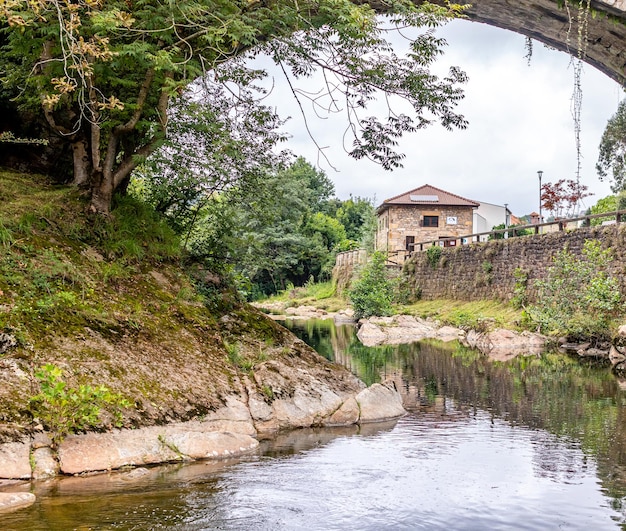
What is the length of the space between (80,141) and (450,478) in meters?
6.30

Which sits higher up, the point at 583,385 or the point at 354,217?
the point at 354,217

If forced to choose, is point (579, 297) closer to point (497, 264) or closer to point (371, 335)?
point (371, 335)

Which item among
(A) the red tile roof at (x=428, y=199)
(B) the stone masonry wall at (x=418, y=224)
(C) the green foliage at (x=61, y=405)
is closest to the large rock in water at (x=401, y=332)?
(C) the green foliage at (x=61, y=405)

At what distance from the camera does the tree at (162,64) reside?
23.7 feet

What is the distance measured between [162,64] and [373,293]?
23.9m

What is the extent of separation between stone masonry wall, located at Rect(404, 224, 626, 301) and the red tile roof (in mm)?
12747

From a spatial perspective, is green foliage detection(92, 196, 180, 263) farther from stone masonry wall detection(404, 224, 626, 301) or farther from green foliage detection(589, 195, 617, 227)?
green foliage detection(589, 195, 617, 227)

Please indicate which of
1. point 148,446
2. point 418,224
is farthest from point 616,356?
point 418,224

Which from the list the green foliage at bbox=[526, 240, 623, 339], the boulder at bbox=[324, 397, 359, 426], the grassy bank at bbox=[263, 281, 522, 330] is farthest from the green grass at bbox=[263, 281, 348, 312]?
the boulder at bbox=[324, 397, 359, 426]

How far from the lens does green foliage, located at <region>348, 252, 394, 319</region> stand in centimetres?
3030

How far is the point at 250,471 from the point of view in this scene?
640cm

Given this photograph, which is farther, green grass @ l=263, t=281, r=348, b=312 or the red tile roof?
the red tile roof

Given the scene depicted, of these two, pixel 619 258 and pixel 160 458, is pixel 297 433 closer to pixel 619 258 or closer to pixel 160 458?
pixel 160 458

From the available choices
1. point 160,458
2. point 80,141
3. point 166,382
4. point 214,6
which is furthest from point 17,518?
point 80,141
